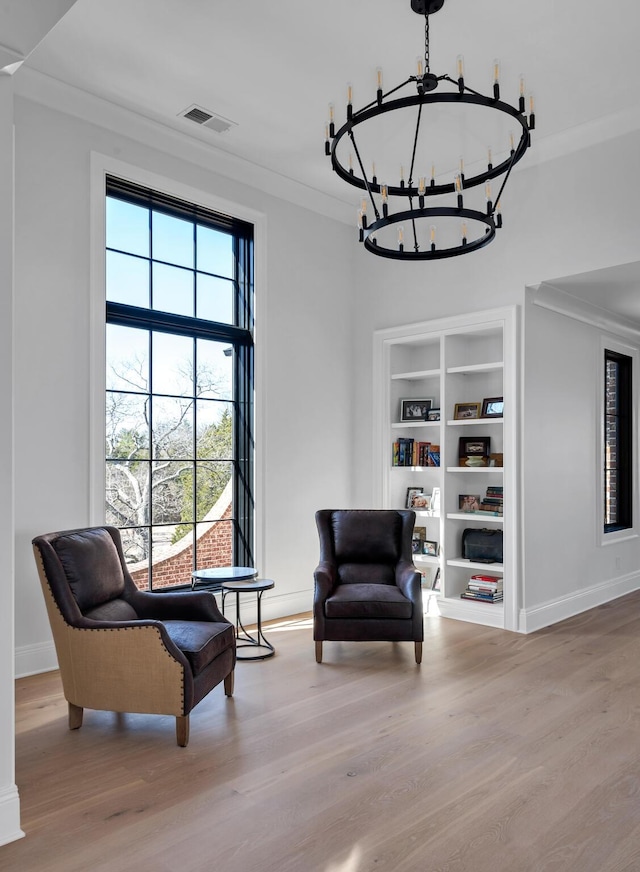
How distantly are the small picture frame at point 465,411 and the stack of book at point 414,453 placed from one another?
1.33ft

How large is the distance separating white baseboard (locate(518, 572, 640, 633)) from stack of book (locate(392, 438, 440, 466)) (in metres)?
1.38

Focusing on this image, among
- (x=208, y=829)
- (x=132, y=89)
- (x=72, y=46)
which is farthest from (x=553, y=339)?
(x=208, y=829)

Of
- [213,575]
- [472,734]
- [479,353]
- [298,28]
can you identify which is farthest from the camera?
[479,353]

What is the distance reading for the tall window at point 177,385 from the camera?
14.0 feet

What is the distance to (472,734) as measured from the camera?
2.97 metres

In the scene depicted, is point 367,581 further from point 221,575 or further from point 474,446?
point 474,446

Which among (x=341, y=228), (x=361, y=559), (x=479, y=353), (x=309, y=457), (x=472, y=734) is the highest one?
(x=341, y=228)

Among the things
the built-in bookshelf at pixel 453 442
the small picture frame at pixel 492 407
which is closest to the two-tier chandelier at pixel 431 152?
the built-in bookshelf at pixel 453 442

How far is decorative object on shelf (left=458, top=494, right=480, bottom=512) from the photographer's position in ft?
16.9

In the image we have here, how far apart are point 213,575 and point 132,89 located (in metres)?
2.97

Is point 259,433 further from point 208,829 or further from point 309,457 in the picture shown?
point 208,829

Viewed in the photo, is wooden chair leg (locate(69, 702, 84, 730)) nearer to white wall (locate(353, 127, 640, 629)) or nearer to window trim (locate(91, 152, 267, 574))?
window trim (locate(91, 152, 267, 574))

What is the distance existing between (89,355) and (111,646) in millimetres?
1895

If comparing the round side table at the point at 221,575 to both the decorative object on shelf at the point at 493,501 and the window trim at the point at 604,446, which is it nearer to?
the decorative object on shelf at the point at 493,501
